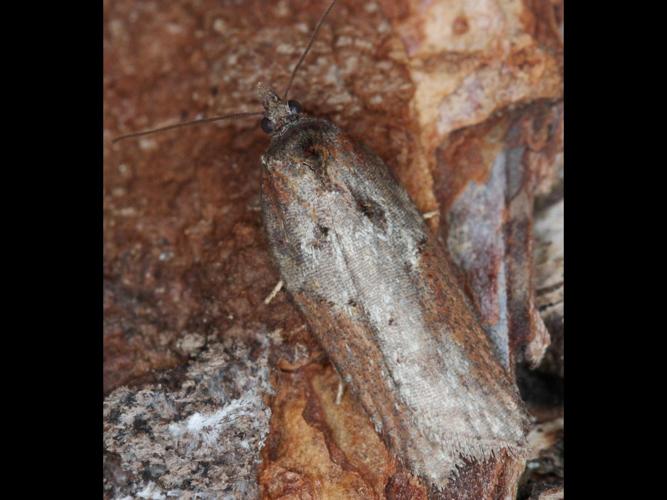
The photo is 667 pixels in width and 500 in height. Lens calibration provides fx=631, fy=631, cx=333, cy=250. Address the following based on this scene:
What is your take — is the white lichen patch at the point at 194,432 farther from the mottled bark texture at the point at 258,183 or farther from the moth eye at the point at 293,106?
the moth eye at the point at 293,106

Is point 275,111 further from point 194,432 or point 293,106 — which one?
point 194,432

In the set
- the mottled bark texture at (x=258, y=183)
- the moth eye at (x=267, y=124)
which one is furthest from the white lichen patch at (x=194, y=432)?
the moth eye at (x=267, y=124)

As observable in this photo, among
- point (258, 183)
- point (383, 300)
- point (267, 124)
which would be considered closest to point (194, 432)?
point (383, 300)

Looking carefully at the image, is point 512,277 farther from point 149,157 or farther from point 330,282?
point 149,157

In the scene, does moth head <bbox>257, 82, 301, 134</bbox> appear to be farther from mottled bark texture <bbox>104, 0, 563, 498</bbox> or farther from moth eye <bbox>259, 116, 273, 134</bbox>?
mottled bark texture <bbox>104, 0, 563, 498</bbox>

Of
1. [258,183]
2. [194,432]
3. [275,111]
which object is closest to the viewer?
[194,432]

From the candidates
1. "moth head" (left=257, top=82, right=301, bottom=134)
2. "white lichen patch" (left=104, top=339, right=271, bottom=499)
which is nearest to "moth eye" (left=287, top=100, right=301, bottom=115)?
"moth head" (left=257, top=82, right=301, bottom=134)

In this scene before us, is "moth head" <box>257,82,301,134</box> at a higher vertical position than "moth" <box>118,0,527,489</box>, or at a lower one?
higher
